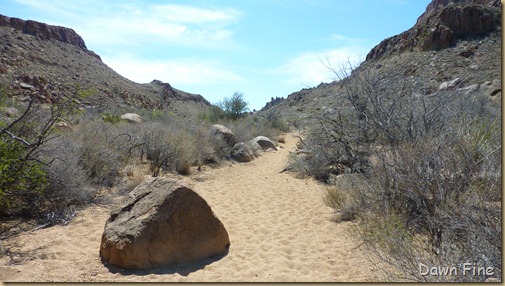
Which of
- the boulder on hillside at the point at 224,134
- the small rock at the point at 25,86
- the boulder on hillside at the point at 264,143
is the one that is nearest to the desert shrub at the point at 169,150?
the boulder on hillside at the point at 224,134

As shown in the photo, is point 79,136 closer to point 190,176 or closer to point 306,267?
point 190,176

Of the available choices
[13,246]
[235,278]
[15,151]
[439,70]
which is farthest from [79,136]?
[439,70]

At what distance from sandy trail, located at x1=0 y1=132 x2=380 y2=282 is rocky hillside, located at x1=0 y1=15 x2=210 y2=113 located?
18.6 m

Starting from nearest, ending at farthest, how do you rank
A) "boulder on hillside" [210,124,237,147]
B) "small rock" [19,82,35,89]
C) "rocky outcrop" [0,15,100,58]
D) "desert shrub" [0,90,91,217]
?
"desert shrub" [0,90,91,217] < "boulder on hillside" [210,124,237,147] < "small rock" [19,82,35,89] < "rocky outcrop" [0,15,100,58]

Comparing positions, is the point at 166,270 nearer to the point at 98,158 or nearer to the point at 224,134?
the point at 98,158

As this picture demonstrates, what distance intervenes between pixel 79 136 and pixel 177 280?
6.31 metres

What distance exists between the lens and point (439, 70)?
27750mm

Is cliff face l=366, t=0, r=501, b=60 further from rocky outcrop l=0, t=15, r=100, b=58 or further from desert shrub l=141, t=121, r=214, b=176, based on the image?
rocky outcrop l=0, t=15, r=100, b=58

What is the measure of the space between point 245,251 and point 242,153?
896cm

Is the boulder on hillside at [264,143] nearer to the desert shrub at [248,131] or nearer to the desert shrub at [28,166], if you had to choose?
the desert shrub at [248,131]

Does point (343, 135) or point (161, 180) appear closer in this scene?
point (161, 180)

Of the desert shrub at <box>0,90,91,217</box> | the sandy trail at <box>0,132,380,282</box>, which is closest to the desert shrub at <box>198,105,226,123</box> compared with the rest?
the sandy trail at <box>0,132,380,282</box>

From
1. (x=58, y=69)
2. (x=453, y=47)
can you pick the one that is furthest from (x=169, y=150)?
(x=453, y=47)

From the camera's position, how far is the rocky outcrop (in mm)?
33375
